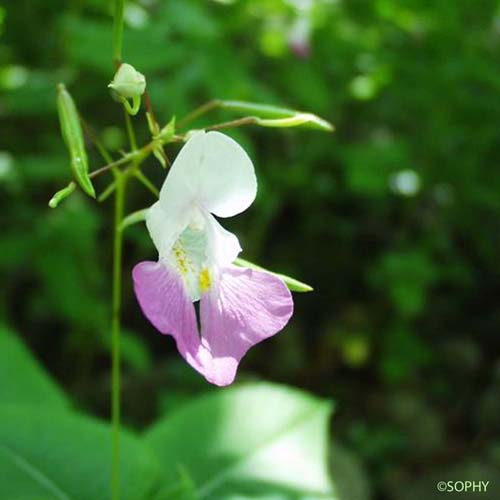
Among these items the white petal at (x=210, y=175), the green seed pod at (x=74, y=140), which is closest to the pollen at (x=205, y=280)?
the white petal at (x=210, y=175)

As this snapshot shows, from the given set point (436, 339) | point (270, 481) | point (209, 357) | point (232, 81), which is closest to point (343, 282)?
point (436, 339)

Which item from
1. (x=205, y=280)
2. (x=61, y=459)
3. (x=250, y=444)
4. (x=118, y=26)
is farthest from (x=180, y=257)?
(x=250, y=444)

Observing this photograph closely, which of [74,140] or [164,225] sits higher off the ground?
[74,140]

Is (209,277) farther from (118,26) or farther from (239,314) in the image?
(118,26)

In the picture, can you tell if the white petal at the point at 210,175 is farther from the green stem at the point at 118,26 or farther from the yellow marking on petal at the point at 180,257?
the green stem at the point at 118,26

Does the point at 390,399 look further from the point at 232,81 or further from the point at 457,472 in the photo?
the point at 232,81

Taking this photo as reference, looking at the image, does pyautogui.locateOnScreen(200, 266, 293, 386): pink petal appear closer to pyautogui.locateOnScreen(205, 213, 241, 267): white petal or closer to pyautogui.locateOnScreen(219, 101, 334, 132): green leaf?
pyautogui.locateOnScreen(205, 213, 241, 267): white petal
